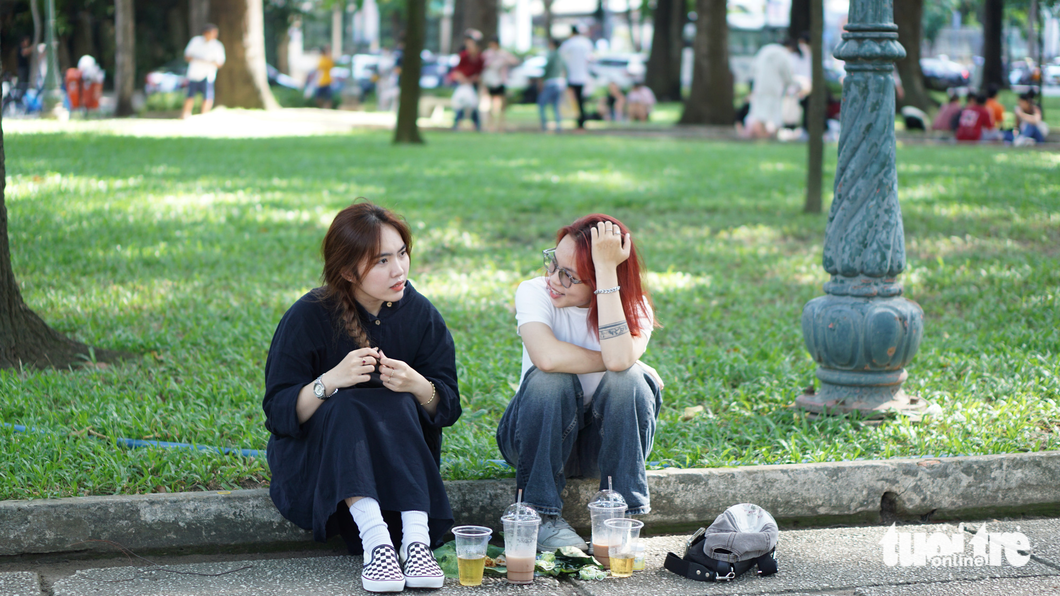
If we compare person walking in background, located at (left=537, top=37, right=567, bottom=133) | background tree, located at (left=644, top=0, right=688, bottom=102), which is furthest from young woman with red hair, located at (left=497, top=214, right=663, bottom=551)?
background tree, located at (left=644, top=0, right=688, bottom=102)

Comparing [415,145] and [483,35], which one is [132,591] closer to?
[415,145]

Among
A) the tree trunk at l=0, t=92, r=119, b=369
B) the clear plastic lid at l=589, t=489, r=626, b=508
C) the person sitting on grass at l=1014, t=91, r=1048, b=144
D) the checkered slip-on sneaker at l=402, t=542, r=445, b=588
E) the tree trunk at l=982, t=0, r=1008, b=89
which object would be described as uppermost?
the tree trunk at l=982, t=0, r=1008, b=89

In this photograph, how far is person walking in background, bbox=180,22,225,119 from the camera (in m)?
20.5

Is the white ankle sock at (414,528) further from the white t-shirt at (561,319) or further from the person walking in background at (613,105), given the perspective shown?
the person walking in background at (613,105)

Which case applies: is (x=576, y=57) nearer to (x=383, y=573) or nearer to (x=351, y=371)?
(x=351, y=371)

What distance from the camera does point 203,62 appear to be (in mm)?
20531

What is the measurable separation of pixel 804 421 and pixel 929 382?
2.87 feet

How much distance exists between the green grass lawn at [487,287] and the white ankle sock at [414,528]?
0.54m

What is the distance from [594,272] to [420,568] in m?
1.12

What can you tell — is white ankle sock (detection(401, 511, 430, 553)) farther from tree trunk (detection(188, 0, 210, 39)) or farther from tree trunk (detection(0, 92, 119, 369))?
tree trunk (detection(188, 0, 210, 39))

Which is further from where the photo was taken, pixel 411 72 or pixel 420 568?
pixel 411 72

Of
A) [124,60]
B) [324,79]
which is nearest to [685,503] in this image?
[124,60]

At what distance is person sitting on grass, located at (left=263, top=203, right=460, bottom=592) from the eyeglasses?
426mm

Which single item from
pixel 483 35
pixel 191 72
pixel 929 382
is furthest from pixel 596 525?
pixel 483 35
